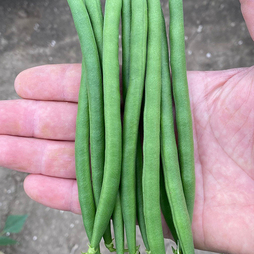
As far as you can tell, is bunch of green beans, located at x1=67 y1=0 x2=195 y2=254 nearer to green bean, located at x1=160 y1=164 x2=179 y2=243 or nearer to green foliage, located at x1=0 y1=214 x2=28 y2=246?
green bean, located at x1=160 y1=164 x2=179 y2=243

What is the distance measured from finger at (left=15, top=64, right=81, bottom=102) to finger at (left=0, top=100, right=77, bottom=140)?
0.16ft

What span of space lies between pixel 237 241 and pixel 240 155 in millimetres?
430

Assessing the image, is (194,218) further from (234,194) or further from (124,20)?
(124,20)

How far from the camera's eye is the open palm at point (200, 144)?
1447mm

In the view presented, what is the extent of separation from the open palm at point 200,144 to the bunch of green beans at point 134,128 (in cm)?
21

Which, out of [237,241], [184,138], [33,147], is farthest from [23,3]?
[237,241]

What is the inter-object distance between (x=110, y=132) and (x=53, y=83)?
64 cm

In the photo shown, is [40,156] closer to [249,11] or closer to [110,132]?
[110,132]

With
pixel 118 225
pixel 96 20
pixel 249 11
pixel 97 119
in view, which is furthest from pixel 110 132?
pixel 249 11

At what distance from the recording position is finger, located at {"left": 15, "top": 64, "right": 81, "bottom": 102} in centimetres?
171

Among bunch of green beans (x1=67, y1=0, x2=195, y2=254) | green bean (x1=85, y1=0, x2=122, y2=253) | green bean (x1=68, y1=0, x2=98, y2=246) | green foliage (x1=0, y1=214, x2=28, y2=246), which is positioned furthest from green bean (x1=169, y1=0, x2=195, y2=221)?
green foliage (x1=0, y1=214, x2=28, y2=246)

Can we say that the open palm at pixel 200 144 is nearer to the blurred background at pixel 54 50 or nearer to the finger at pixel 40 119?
the finger at pixel 40 119

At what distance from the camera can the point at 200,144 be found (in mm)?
1549

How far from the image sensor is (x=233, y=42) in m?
2.29
